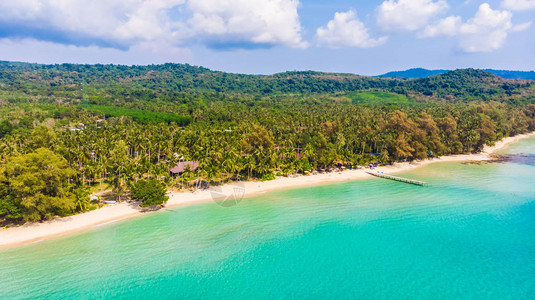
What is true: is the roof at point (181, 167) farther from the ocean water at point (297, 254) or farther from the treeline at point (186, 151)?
the ocean water at point (297, 254)

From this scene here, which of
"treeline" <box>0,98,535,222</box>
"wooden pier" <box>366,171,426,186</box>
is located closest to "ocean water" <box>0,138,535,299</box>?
"treeline" <box>0,98,535,222</box>

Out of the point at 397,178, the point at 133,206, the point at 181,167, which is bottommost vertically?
the point at 133,206

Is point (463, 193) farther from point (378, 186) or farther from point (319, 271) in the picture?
point (319, 271)

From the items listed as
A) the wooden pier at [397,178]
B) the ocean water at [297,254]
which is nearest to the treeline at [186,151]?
the wooden pier at [397,178]

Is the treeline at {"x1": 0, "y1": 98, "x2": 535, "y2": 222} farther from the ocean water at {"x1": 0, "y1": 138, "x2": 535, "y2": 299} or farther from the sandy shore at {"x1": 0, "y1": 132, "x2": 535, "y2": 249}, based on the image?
the ocean water at {"x1": 0, "y1": 138, "x2": 535, "y2": 299}

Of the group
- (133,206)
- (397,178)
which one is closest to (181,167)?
(133,206)

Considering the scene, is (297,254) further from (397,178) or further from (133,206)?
(397,178)
